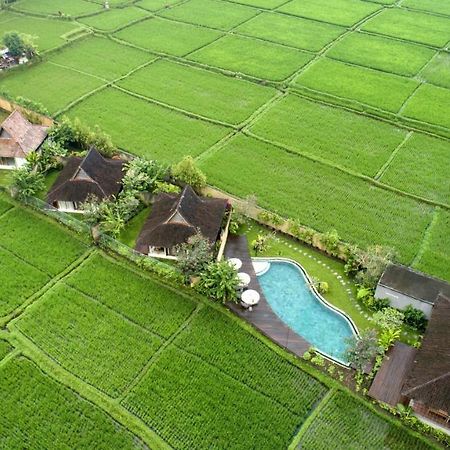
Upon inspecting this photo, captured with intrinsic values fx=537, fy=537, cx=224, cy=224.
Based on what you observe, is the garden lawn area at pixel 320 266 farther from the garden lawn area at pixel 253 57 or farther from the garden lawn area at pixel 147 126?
the garden lawn area at pixel 253 57

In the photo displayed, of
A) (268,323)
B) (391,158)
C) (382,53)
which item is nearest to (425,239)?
(391,158)

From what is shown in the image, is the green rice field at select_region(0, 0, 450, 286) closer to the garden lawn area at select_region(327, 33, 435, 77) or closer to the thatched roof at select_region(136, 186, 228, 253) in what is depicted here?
the garden lawn area at select_region(327, 33, 435, 77)

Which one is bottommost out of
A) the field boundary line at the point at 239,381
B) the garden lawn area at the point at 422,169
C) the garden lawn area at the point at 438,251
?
the garden lawn area at the point at 438,251

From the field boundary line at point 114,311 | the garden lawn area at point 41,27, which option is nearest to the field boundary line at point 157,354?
the field boundary line at point 114,311

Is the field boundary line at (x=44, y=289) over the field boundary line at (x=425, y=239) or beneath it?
over

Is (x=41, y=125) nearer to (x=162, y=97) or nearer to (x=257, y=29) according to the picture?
(x=162, y=97)

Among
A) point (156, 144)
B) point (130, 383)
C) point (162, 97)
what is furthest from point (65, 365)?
point (162, 97)

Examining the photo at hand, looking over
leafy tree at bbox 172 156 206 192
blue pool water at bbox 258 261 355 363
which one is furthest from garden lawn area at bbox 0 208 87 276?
blue pool water at bbox 258 261 355 363
